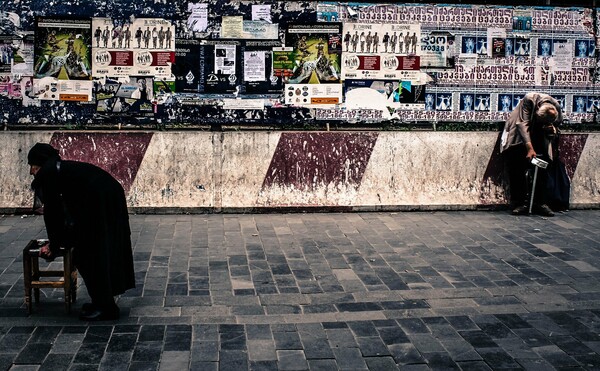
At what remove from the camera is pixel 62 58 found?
8.68m

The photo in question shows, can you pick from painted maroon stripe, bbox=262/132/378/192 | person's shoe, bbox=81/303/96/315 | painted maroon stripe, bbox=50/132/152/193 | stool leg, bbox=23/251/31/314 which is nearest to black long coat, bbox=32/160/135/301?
person's shoe, bbox=81/303/96/315

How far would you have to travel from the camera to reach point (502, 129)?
9.37 m

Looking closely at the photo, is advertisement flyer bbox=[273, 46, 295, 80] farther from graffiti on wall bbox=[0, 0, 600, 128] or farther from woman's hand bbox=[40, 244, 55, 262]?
woman's hand bbox=[40, 244, 55, 262]

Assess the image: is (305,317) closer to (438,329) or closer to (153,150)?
(438,329)

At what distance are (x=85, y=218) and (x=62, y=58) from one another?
4.09 metres

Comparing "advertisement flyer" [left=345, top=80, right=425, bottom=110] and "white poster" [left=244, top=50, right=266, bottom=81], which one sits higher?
"white poster" [left=244, top=50, right=266, bottom=81]

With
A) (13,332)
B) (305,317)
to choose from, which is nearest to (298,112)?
(305,317)

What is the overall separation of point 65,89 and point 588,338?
21.5 feet

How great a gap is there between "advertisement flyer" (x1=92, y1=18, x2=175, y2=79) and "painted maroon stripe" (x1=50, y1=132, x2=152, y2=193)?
2.53 ft

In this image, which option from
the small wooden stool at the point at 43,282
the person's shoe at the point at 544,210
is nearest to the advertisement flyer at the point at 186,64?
the small wooden stool at the point at 43,282

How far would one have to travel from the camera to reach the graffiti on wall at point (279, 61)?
8.69 metres

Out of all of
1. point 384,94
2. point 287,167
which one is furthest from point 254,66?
point 384,94

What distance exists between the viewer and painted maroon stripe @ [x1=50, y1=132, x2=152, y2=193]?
28.5 feet

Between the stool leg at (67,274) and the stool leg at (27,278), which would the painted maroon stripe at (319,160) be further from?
the stool leg at (27,278)
